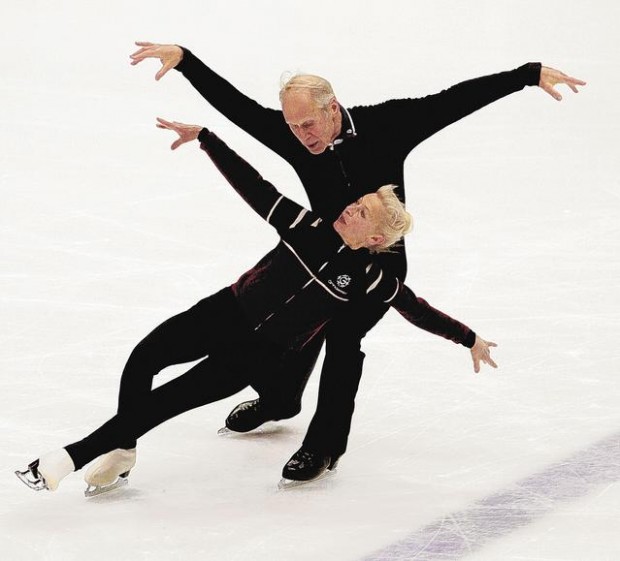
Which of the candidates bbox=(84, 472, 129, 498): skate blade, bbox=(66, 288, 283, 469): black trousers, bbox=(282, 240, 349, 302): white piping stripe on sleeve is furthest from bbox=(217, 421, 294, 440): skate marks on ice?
bbox=(282, 240, 349, 302): white piping stripe on sleeve

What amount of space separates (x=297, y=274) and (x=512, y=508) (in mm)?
986

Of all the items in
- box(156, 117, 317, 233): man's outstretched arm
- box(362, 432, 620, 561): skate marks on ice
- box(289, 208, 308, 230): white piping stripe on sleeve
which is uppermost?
box(156, 117, 317, 233): man's outstretched arm

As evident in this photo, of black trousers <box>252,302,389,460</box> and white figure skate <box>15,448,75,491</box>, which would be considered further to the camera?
black trousers <box>252,302,389,460</box>

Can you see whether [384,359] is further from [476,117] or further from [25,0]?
[25,0]

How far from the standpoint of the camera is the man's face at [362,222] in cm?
436

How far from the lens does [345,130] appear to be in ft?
15.0

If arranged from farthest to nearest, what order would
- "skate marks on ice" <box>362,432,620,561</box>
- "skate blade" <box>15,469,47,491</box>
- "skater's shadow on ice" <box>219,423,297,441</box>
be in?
1. "skater's shadow on ice" <box>219,423,297,441</box>
2. "skate blade" <box>15,469,47,491</box>
3. "skate marks on ice" <box>362,432,620,561</box>

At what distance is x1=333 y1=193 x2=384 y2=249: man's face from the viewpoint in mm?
4355

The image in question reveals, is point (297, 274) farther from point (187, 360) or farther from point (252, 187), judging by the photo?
point (187, 360)

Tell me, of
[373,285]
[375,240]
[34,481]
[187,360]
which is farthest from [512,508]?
[34,481]

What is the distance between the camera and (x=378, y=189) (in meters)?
4.49

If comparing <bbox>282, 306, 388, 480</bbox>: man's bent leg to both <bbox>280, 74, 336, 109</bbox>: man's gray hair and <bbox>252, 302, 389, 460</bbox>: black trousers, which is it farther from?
<bbox>280, 74, 336, 109</bbox>: man's gray hair

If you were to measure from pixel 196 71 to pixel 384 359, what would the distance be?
5.54 ft

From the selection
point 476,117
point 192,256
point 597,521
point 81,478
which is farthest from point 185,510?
point 476,117
